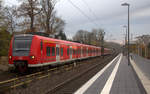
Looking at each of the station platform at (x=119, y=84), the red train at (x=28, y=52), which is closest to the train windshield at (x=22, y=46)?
the red train at (x=28, y=52)

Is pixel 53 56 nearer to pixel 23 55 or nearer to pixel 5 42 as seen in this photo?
pixel 23 55

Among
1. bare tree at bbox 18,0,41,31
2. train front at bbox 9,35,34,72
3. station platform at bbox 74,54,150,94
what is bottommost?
station platform at bbox 74,54,150,94

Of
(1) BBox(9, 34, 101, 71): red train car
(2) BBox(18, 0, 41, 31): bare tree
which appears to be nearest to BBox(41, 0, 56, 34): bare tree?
(2) BBox(18, 0, 41, 31): bare tree

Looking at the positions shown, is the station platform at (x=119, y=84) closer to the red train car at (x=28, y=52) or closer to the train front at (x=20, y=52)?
the red train car at (x=28, y=52)

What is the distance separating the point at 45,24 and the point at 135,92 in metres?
23.2

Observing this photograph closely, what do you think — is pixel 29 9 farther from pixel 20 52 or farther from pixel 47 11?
pixel 20 52

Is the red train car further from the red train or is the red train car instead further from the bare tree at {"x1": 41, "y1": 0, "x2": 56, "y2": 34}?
the bare tree at {"x1": 41, "y1": 0, "x2": 56, "y2": 34}

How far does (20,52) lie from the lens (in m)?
13.3

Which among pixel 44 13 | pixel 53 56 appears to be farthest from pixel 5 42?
pixel 44 13

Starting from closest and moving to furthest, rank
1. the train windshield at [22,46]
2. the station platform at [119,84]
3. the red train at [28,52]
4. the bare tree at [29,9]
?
1. the station platform at [119,84]
2. the red train at [28,52]
3. the train windshield at [22,46]
4. the bare tree at [29,9]

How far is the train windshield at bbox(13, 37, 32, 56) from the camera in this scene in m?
13.2

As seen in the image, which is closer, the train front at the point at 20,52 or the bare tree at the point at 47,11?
the train front at the point at 20,52

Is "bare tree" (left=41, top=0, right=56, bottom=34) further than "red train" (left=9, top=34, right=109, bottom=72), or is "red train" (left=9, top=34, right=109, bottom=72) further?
"bare tree" (left=41, top=0, right=56, bottom=34)

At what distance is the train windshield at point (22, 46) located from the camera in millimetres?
13188
